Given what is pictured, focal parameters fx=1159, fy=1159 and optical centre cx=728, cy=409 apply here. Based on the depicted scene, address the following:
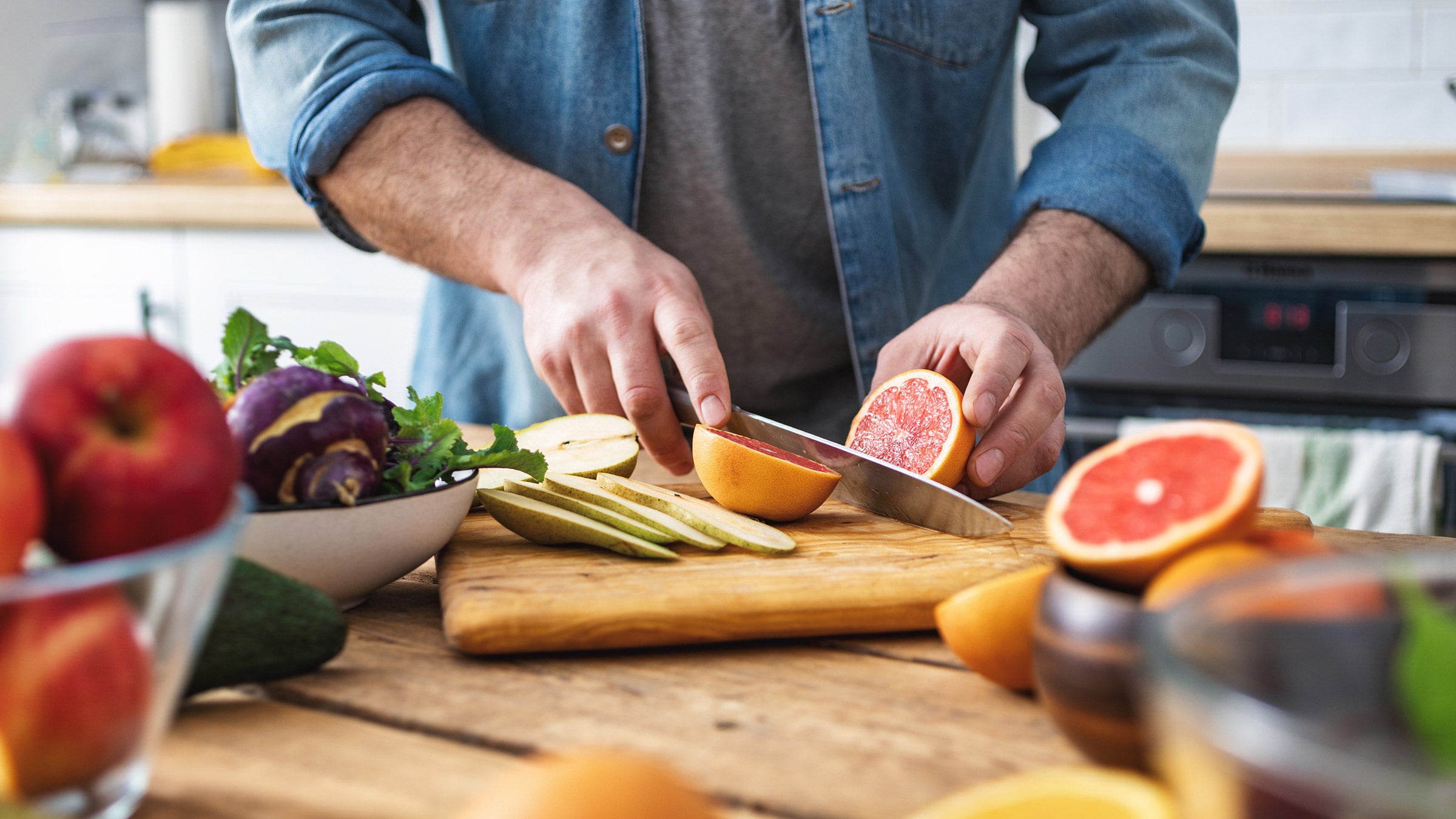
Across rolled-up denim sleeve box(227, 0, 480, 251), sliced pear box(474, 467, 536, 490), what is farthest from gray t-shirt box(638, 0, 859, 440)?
sliced pear box(474, 467, 536, 490)

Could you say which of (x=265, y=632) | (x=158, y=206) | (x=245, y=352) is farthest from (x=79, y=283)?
(x=265, y=632)

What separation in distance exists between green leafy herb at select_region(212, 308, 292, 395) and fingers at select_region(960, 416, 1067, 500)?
716 millimetres

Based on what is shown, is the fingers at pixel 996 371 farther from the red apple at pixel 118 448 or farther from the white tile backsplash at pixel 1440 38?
the white tile backsplash at pixel 1440 38

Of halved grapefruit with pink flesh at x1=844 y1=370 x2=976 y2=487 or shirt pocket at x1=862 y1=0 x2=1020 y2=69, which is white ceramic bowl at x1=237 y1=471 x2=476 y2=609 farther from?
shirt pocket at x1=862 y1=0 x2=1020 y2=69

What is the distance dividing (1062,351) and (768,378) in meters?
0.45

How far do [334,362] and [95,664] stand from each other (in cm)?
50

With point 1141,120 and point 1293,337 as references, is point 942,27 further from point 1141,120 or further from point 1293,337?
point 1293,337

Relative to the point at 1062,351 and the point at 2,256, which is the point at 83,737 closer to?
the point at 1062,351

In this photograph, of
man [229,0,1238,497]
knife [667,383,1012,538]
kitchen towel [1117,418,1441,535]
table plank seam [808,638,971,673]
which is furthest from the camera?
kitchen towel [1117,418,1441,535]

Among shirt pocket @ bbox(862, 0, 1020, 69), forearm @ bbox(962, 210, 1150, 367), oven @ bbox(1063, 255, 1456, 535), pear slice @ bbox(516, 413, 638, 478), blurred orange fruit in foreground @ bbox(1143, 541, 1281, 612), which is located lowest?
oven @ bbox(1063, 255, 1456, 535)

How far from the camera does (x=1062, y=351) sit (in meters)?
1.47

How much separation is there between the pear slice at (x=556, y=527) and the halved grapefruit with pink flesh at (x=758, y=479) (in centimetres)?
15

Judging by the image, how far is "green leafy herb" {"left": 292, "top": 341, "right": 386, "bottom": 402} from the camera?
899 millimetres

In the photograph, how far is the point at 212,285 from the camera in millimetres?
3109
